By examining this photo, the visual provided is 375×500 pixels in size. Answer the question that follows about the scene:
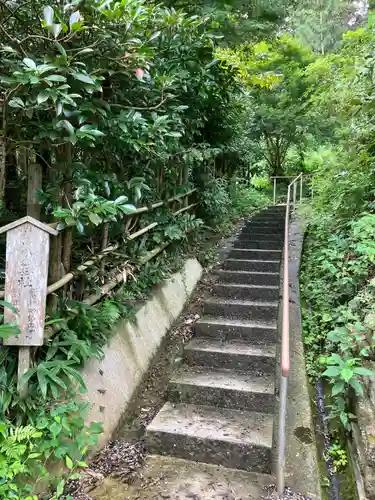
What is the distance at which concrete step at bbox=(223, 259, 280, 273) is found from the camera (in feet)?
16.7

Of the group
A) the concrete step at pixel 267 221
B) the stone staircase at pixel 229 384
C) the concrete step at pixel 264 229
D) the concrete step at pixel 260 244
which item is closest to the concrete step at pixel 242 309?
the stone staircase at pixel 229 384

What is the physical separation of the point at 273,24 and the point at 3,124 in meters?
3.76

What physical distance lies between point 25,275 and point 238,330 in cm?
236

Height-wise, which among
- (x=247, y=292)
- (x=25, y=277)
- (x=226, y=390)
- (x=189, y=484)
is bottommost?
(x=189, y=484)

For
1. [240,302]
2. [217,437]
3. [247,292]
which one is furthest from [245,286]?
[217,437]

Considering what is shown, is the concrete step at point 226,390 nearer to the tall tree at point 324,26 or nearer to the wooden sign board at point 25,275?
the wooden sign board at point 25,275

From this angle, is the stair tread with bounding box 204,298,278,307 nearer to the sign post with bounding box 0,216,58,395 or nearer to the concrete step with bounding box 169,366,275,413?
the concrete step with bounding box 169,366,275,413

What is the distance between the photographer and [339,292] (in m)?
3.98

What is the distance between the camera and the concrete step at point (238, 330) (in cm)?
371

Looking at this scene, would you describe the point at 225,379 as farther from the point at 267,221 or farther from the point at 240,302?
the point at 267,221

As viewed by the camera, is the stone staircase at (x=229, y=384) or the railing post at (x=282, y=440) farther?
the stone staircase at (x=229, y=384)

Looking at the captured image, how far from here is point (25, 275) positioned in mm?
2174

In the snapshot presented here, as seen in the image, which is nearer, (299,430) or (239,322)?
(299,430)

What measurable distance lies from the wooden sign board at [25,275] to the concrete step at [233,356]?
179 centimetres
